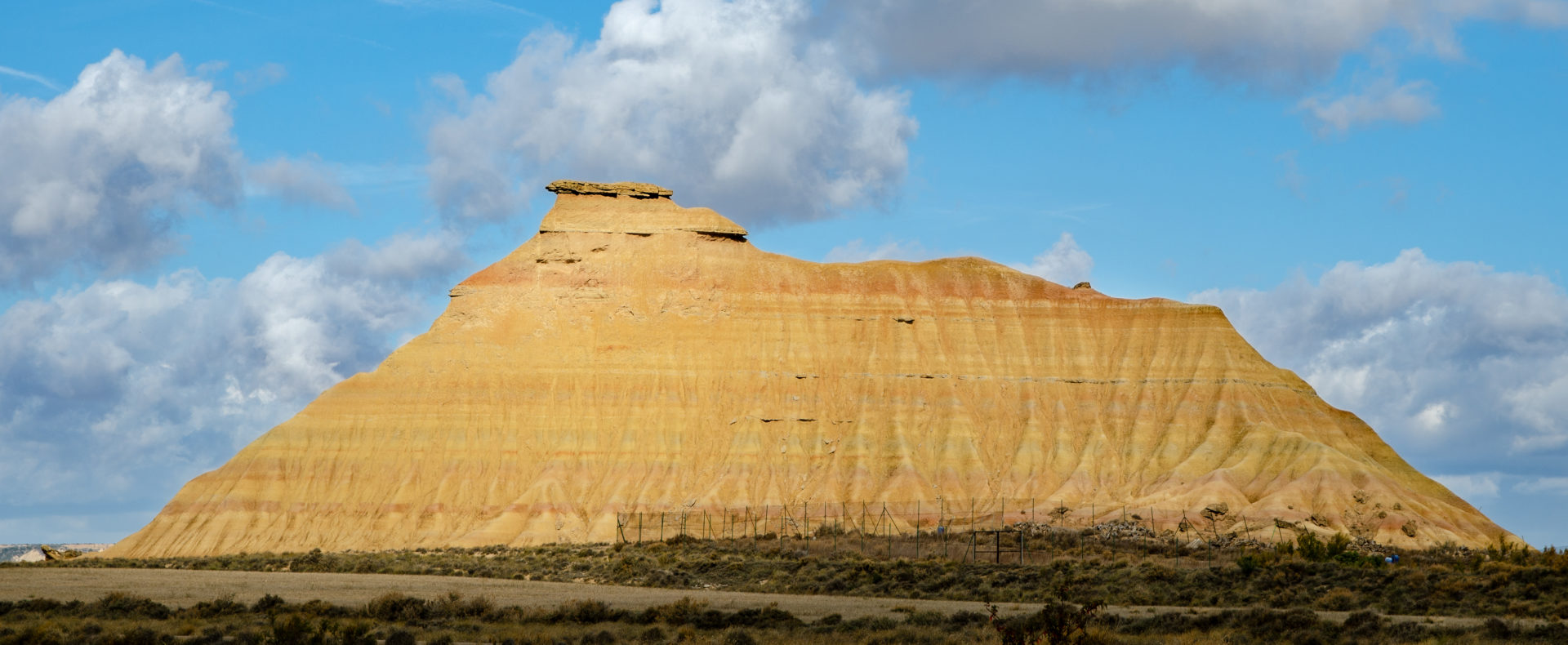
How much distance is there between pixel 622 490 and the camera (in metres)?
91.6

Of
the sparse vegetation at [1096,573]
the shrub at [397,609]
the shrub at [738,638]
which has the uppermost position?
the sparse vegetation at [1096,573]

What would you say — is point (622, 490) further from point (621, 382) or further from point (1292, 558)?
point (1292, 558)

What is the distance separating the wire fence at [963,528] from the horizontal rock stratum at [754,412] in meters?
1.19

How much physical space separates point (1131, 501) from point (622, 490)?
31.0 meters

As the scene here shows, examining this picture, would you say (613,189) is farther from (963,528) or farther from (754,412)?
(963,528)

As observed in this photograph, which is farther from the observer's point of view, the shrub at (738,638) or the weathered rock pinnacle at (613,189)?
the weathered rock pinnacle at (613,189)

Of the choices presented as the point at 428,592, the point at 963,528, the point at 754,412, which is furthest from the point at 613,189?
the point at 428,592

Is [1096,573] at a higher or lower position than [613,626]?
higher

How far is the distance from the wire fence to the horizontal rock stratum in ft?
3.89

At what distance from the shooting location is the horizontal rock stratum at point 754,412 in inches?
3492

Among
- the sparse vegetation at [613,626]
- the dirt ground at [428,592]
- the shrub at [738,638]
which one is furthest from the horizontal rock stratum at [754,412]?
the shrub at [738,638]

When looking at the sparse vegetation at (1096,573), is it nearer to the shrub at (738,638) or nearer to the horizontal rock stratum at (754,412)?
the shrub at (738,638)

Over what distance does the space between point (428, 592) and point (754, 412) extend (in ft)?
166

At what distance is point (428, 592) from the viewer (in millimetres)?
49062
